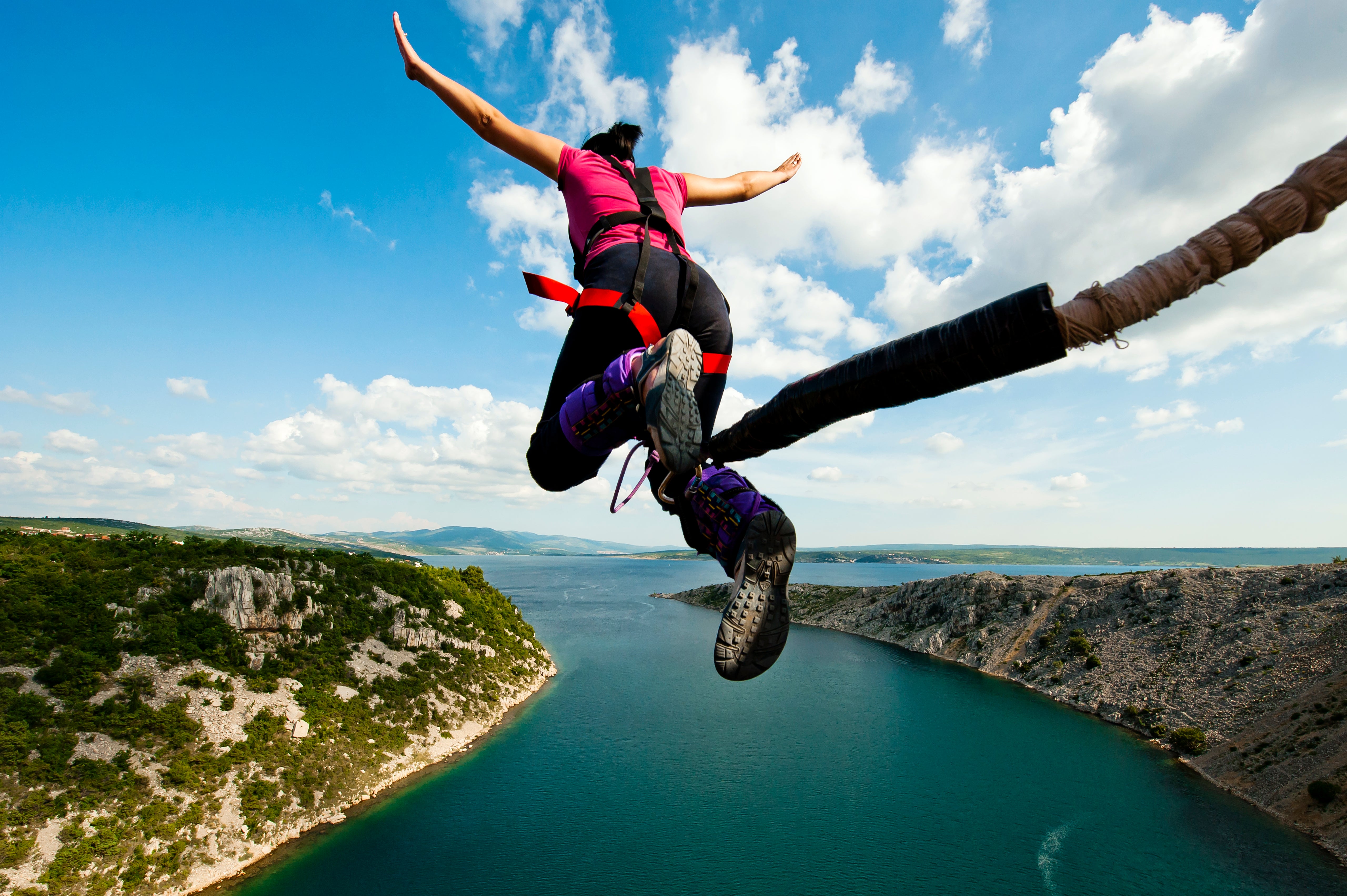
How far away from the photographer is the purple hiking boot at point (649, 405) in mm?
1799

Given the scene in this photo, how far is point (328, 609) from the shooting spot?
4369 centimetres

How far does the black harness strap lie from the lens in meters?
2.19

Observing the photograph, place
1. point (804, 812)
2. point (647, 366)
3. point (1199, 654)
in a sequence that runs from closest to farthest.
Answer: point (647, 366)
point (804, 812)
point (1199, 654)

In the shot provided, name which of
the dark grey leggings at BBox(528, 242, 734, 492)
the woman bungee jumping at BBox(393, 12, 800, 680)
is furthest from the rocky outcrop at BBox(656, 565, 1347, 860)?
the woman bungee jumping at BBox(393, 12, 800, 680)

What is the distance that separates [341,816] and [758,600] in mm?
42378

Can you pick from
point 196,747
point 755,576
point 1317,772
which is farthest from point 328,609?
point 1317,772

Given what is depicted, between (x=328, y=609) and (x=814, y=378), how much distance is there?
171 ft

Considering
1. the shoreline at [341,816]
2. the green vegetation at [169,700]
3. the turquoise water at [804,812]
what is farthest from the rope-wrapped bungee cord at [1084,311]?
the green vegetation at [169,700]

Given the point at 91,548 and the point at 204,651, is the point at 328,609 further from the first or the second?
the point at 91,548

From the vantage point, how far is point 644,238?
2.26 meters

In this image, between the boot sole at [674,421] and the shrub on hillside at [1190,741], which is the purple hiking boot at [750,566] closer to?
the boot sole at [674,421]

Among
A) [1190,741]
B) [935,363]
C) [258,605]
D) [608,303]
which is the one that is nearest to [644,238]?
[608,303]

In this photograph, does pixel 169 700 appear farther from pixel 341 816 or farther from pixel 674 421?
pixel 674 421

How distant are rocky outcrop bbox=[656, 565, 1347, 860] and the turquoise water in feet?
9.76
